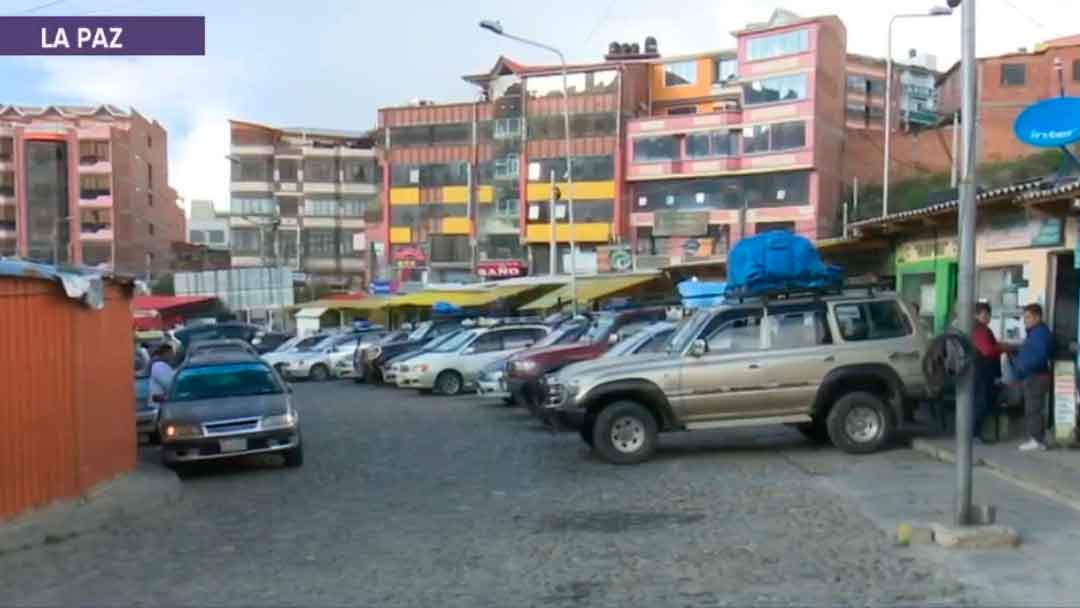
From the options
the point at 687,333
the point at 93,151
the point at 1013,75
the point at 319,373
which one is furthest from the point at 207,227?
the point at 687,333

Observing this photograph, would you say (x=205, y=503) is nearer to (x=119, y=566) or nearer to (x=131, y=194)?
(x=119, y=566)

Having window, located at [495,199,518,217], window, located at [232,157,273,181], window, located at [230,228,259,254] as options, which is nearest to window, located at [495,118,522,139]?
window, located at [495,199,518,217]

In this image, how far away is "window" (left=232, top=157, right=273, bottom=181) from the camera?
3821 inches

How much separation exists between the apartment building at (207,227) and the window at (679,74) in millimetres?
70863

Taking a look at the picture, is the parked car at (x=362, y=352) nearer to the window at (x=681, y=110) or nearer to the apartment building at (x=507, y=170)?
the apartment building at (x=507, y=170)

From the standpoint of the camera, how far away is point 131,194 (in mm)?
93562

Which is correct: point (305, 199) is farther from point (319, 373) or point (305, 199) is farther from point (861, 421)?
point (861, 421)

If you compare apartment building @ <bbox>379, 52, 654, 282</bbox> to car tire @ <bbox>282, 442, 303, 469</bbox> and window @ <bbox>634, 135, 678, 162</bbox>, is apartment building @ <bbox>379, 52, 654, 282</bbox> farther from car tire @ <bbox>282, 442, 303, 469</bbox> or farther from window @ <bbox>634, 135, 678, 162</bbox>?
car tire @ <bbox>282, 442, 303, 469</bbox>

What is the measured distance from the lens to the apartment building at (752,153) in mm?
66438

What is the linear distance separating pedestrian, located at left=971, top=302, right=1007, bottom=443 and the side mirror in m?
3.34

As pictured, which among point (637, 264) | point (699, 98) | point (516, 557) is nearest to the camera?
point (516, 557)

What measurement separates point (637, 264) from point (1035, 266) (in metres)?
51.5

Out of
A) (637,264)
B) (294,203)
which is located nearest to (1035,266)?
(637,264)

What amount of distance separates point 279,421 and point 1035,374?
923 centimetres
